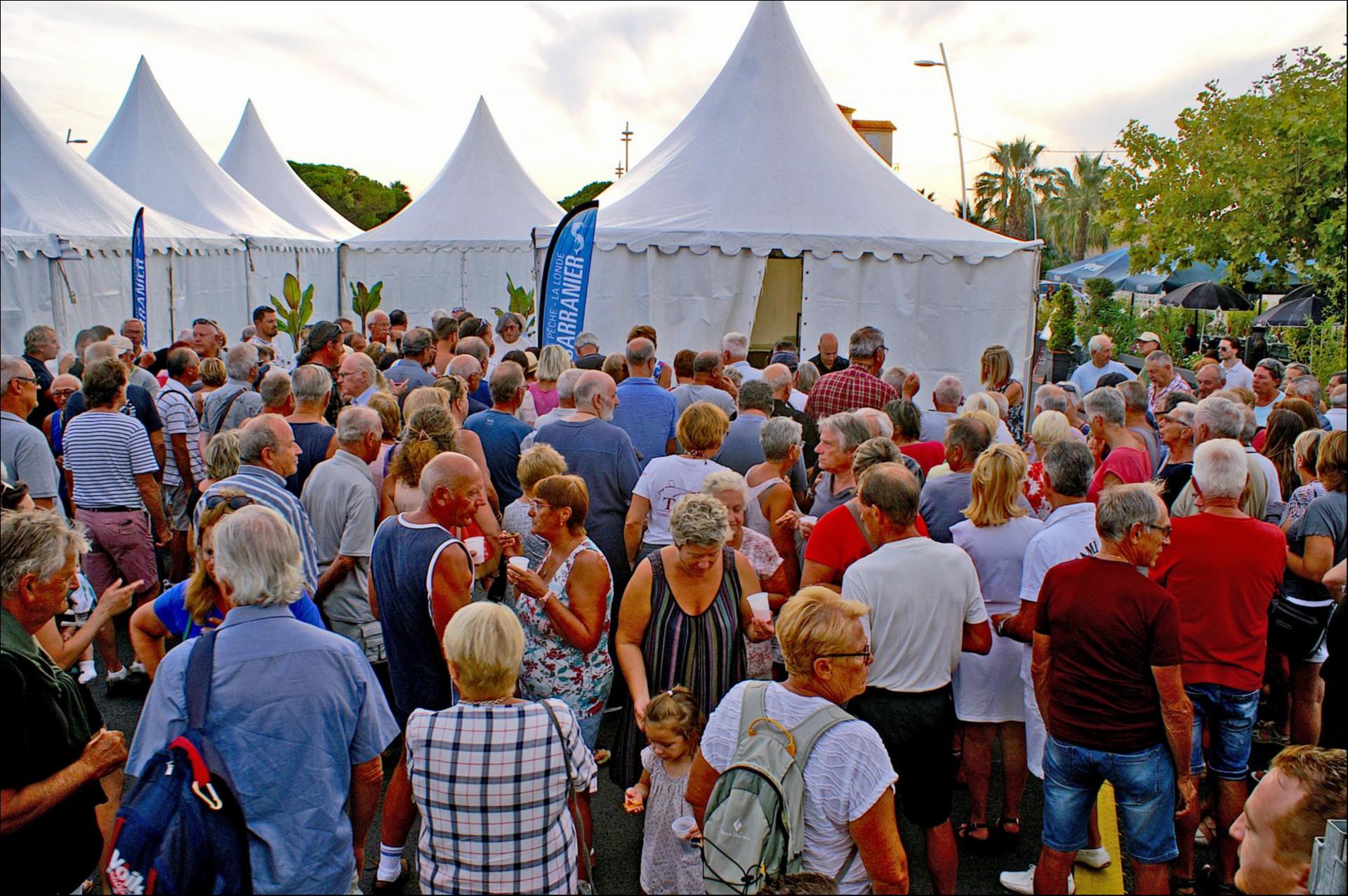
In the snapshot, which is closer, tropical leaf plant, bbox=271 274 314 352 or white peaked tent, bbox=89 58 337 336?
tropical leaf plant, bbox=271 274 314 352

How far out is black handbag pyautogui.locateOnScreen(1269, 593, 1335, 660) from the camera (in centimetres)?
398

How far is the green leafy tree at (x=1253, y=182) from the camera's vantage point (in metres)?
12.2

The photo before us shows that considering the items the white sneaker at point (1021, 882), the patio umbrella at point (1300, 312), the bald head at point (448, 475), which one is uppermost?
the patio umbrella at point (1300, 312)

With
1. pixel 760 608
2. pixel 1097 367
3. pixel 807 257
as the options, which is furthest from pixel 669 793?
pixel 807 257

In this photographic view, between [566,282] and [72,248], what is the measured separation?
16.6 feet

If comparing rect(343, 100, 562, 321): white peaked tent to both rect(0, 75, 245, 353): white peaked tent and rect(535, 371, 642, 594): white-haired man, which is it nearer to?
rect(0, 75, 245, 353): white peaked tent

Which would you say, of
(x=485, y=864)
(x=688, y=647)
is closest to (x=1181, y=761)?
(x=688, y=647)

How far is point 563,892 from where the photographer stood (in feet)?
7.73

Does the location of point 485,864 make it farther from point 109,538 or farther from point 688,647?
point 109,538

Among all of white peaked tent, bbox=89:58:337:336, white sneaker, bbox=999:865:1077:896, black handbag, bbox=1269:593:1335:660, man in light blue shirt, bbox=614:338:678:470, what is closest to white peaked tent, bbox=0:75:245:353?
white peaked tent, bbox=89:58:337:336

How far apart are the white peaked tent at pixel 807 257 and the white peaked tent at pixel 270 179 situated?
13.4m

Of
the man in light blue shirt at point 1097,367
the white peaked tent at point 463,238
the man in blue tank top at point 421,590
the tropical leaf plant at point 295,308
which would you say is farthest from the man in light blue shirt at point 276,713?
the white peaked tent at point 463,238

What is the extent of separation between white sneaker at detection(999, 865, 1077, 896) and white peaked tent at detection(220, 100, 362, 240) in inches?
844

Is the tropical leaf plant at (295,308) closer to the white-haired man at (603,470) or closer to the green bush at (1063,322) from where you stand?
the white-haired man at (603,470)
